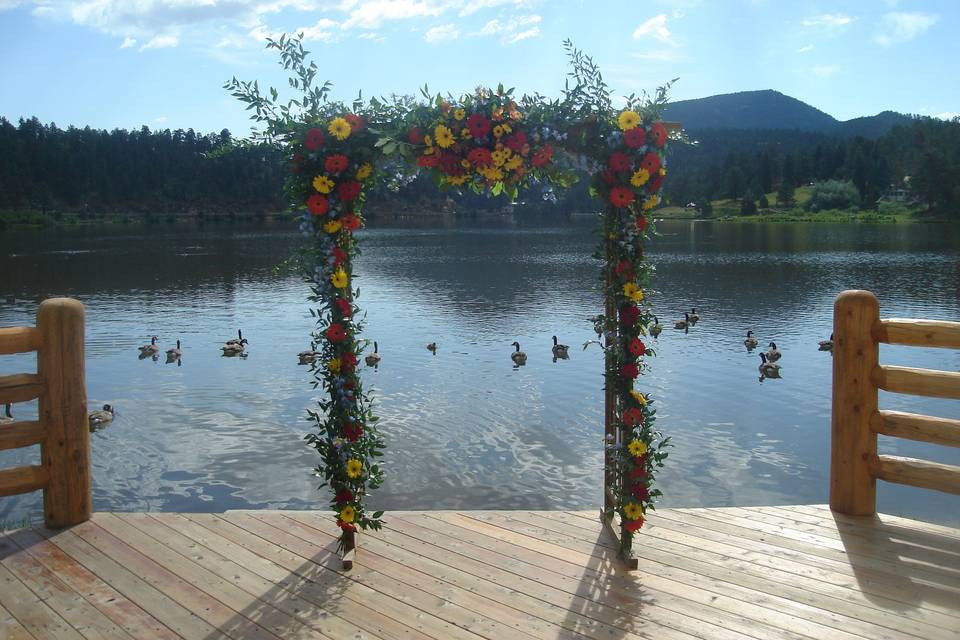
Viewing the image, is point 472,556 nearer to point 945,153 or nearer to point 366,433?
point 366,433

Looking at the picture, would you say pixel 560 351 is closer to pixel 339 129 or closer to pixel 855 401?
pixel 855 401

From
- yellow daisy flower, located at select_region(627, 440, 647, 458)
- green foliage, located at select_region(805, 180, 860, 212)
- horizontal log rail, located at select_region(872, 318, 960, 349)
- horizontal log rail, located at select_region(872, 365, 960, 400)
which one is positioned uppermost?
green foliage, located at select_region(805, 180, 860, 212)

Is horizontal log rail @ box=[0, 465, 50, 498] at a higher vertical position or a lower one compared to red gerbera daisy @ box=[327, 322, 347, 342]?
lower

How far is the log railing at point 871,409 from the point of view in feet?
22.3

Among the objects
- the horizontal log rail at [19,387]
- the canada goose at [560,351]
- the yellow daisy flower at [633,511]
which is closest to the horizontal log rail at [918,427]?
the yellow daisy flower at [633,511]

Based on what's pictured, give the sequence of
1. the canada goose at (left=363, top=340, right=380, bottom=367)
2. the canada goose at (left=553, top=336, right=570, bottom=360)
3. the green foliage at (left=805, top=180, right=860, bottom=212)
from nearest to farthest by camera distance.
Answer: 1. the canada goose at (left=363, top=340, right=380, bottom=367)
2. the canada goose at (left=553, top=336, right=570, bottom=360)
3. the green foliage at (left=805, top=180, right=860, bottom=212)

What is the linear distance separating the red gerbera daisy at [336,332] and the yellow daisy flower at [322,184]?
1092mm

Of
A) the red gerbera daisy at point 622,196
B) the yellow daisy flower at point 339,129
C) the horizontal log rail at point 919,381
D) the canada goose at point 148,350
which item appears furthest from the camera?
the canada goose at point 148,350

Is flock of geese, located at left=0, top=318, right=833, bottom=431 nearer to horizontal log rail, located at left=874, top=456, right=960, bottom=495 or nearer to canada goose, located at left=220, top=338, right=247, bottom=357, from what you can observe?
canada goose, located at left=220, top=338, right=247, bottom=357

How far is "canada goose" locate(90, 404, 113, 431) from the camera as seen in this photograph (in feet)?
54.3

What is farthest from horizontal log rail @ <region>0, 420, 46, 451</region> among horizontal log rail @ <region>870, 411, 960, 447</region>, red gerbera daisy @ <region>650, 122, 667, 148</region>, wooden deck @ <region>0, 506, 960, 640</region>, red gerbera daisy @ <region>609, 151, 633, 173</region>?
horizontal log rail @ <region>870, 411, 960, 447</region>

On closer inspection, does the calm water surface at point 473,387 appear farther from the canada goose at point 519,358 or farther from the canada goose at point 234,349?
the canada goose at point 519,358

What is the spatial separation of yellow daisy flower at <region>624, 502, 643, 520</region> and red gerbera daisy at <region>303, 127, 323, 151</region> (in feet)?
12.5

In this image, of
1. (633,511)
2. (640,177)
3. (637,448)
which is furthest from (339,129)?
(633,511)
